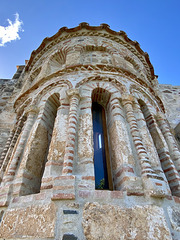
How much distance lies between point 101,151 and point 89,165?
943mm

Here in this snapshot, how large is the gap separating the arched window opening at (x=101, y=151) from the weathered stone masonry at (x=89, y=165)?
2 centimetres

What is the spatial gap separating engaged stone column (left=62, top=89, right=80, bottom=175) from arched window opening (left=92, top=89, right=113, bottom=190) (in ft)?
2.50

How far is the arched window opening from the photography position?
2.86 m

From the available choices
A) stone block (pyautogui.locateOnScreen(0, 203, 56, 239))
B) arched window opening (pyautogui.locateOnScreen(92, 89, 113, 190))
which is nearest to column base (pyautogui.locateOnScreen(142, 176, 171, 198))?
arched window opening (pyautogui.locateOnScreen(92, 89, 113, 190))

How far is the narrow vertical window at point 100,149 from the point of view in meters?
2.89

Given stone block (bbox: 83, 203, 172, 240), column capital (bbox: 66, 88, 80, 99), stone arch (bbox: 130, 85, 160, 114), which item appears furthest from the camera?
stone arch (bbox: 130, 85, 160, 114)

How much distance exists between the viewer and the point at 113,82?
13.4 ft

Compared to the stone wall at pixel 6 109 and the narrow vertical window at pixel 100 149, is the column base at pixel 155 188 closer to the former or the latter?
the narrow vertical window at pixel 100 149

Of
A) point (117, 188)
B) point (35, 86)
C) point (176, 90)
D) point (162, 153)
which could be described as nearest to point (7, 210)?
point (117, 188)

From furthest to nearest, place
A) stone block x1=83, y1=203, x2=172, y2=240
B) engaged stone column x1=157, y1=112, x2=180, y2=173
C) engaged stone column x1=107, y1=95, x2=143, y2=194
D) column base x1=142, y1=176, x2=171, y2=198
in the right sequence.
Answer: engaged stone column x1=157, y1=112, x2=180, y2=173
engaged stone column x1=107, y1=95, x2=143, y2=194
column base x1=142, y1=176, x2=171, y2=198
stone block x1=83, y1=203, x2=172, y2=240

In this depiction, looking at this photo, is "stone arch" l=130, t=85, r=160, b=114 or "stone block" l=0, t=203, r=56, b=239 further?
"stone arch" l=130, t=85, r=160, b=114

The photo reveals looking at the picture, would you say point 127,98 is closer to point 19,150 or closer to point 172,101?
point 19,150

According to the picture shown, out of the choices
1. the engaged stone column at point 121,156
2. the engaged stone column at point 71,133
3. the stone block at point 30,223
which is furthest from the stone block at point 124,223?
the engaged stone column at point 71,133

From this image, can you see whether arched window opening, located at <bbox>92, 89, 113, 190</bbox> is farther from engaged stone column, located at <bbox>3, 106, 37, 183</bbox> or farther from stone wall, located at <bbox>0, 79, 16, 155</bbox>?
stone wall, located at <bbox>0, 79, 16, 155</bbox>
